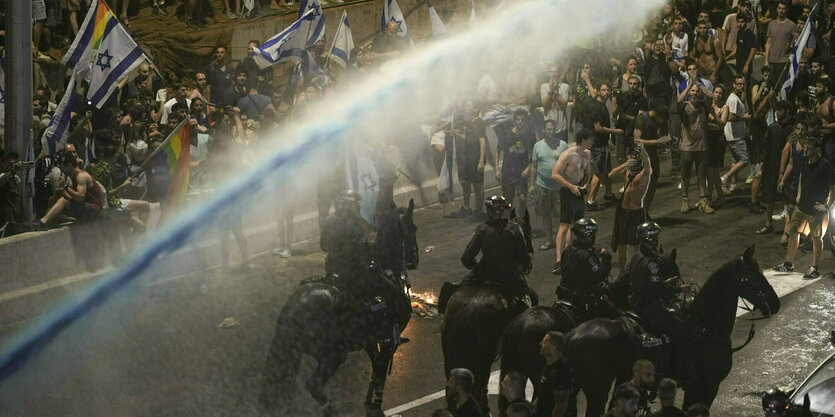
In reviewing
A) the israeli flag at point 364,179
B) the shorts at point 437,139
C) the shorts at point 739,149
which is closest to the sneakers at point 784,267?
the shorts at point 739,149

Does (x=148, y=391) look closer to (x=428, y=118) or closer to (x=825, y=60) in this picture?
(x=428, y=118)

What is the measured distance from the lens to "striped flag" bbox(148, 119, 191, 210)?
16344mm

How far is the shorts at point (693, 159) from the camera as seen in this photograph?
21266 millimetres

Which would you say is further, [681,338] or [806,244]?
[806,244]

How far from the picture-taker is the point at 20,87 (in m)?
17.3

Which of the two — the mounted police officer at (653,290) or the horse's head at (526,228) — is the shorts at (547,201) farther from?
the mounted police officer at (653,290)

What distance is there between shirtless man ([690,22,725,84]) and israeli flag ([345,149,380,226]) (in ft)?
27.7

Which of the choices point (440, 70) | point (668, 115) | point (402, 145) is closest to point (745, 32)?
point (668, 115)

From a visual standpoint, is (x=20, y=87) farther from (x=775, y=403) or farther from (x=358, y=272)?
(x=775, y=403)

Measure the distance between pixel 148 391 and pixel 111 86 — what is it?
608cm

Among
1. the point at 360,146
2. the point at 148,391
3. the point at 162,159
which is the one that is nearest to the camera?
the point at 148,391

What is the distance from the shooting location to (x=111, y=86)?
18.7 metres

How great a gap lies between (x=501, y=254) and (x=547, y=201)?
655 cm

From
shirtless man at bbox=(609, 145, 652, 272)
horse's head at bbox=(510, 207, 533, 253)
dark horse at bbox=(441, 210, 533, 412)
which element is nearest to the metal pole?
horse's head at bbox=(510, 207, 533, 253)
